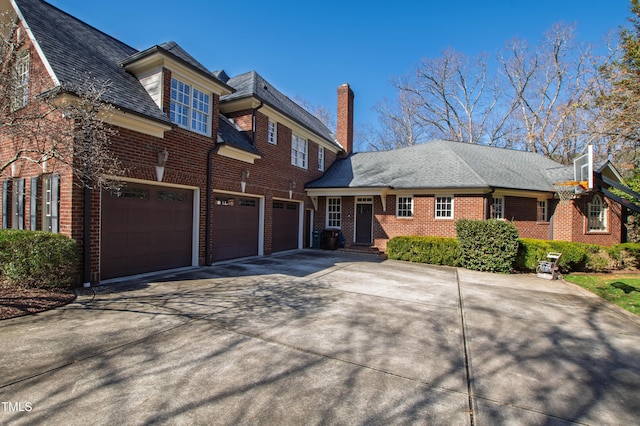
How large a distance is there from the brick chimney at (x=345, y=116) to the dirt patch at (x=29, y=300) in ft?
55.1

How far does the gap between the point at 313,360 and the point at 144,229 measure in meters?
6.25

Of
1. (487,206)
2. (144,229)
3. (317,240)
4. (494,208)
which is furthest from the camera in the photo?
(317,240)

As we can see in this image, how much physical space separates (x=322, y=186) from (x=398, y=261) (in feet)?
17.9

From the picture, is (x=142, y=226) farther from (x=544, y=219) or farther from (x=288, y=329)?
(x=544, y=219)

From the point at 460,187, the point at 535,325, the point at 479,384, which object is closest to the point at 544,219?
the point at 460,187

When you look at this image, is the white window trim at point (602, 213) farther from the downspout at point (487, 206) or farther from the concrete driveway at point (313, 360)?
the concrete driveway at point (313, 360)

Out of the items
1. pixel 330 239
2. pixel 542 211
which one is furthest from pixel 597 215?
pixel 330 239

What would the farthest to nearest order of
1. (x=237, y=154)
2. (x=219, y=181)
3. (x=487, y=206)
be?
(x=487, y=206)
(x=237, y=154)
(x=219, y=181)

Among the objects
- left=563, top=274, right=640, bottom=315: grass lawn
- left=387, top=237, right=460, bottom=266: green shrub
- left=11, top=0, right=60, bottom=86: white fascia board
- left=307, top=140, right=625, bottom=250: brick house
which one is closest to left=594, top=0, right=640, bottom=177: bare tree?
left=307, top=140, right=625, bottom=250: brick house

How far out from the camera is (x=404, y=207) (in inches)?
590

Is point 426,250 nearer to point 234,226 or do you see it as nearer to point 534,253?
point 534,253

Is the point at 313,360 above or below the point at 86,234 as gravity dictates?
below

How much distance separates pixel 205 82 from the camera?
9281 mm

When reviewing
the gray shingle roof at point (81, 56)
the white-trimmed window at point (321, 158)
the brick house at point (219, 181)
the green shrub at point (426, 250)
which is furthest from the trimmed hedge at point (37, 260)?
the white-trimmed window at point (321, 158)
